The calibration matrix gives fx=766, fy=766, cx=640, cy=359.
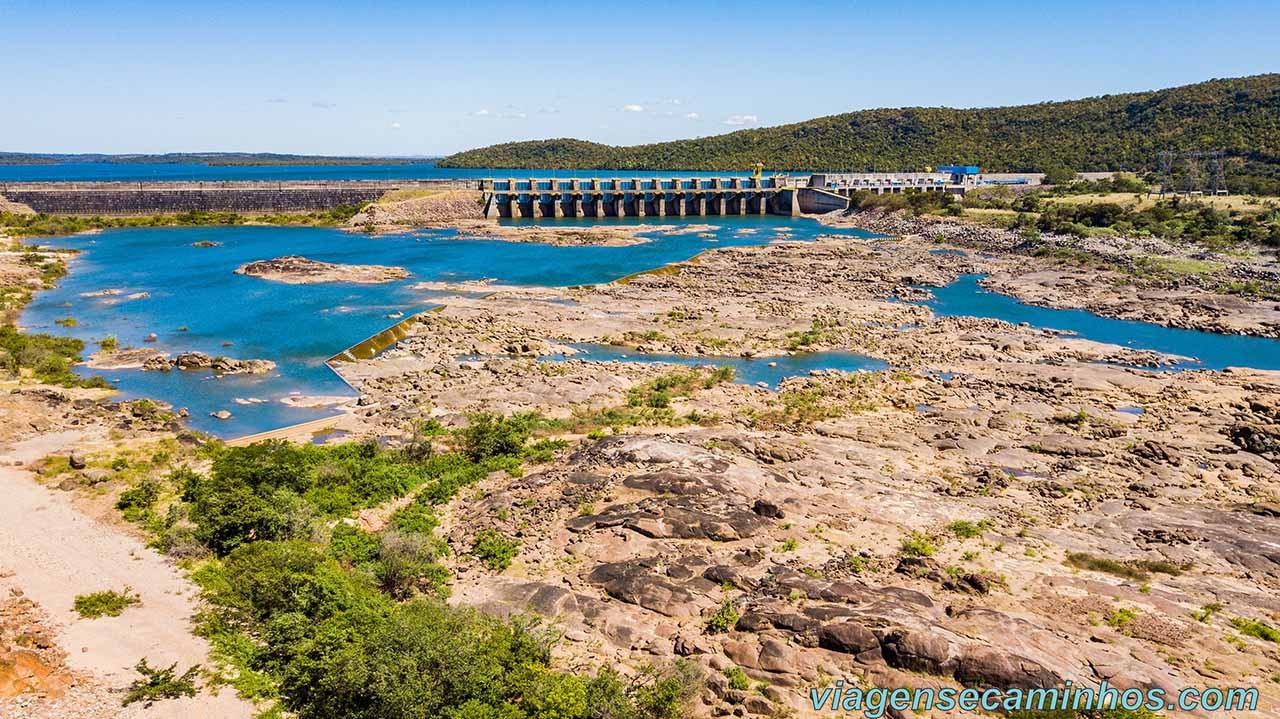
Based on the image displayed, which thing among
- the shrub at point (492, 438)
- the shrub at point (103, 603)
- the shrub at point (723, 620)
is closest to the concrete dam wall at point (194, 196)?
the shrub at point (492, 438)

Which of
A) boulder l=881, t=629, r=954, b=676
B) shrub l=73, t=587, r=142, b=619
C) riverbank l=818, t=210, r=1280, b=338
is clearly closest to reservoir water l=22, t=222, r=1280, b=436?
riverbank l=818, t=210, r=1280, b=338

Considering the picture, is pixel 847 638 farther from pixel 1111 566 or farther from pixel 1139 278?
pixel 1139 278

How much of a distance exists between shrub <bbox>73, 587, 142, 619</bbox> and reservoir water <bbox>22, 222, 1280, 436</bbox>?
14546mm

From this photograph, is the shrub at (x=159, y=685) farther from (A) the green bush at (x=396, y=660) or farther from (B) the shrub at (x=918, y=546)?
(B) the shrub at (x=918, y=546)

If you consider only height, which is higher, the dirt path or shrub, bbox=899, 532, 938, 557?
the dirt path

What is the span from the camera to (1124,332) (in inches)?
1864

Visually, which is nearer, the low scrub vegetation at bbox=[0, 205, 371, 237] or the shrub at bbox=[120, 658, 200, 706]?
the shrub at bbox=[120, 658, 200, 706]

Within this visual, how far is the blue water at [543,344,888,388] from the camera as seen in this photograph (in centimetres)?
Answer: 3934

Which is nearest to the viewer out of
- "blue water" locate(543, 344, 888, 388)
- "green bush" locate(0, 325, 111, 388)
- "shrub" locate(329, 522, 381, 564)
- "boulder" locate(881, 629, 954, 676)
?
"boulder" locate(881, 629, 954, 676)

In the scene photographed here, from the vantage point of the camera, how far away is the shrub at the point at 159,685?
14.0 metres

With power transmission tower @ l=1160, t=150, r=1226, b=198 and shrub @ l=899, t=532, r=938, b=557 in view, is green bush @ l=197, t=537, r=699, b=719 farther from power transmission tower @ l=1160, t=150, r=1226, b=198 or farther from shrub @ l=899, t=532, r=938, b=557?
power transmission tower @ l=1160, t=150, r=1226, b=198

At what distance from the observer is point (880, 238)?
9006 cm

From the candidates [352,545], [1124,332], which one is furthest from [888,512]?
[1124,332]

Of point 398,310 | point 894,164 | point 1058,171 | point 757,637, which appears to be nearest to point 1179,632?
point 757,637
